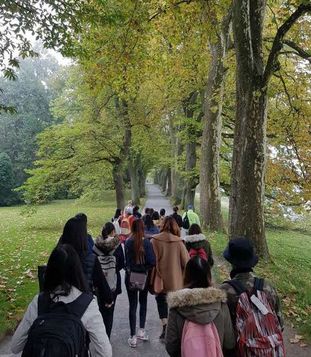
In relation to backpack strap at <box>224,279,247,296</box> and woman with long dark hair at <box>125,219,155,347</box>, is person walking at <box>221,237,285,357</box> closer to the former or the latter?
backpack strap at <box>224,279,247,296</box>

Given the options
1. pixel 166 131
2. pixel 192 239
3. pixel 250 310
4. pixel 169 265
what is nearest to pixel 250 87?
pixel 192 239

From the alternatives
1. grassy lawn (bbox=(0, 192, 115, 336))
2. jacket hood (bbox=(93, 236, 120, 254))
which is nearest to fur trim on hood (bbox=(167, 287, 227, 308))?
jacket hood (bbox=(93, 236, 120, 254))

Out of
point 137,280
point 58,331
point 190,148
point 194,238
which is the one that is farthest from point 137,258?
point 190,148

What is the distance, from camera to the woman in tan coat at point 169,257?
20.4 feet

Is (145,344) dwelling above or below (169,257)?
below

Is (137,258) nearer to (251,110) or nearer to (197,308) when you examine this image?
(197,308)

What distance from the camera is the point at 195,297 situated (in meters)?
3.18

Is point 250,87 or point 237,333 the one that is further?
point 250,87

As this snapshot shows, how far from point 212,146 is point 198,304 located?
15596 millimetres

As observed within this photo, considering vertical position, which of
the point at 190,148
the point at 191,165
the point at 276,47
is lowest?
the point at 191,165

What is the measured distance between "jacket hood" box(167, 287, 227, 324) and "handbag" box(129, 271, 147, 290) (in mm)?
2868

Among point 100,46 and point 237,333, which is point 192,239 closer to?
point 237,333

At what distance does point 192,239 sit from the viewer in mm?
6664

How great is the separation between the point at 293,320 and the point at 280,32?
7066 mm
